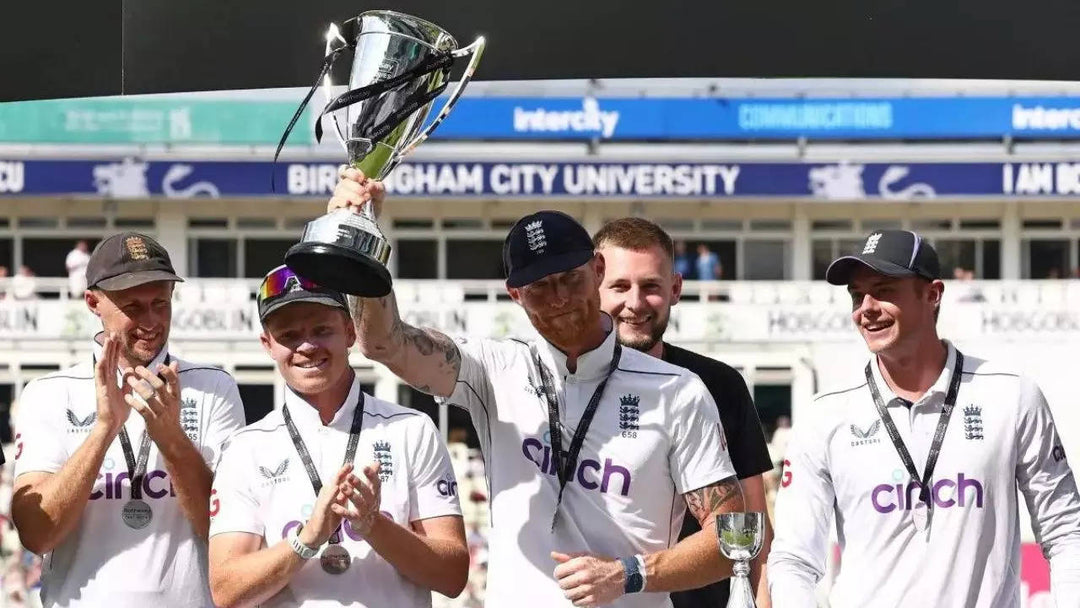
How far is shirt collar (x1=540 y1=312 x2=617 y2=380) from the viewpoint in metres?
3.95

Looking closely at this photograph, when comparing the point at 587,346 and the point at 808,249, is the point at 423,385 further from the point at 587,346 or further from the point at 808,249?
the point at 808,249

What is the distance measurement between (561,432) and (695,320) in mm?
23985

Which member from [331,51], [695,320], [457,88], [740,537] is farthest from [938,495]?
[695,320]

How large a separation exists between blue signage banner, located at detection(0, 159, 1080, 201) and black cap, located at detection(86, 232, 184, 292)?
28235 mm

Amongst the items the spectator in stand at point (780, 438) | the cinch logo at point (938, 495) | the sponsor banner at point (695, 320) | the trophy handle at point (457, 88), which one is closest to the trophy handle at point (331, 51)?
the trophy handle at point (457, 88)

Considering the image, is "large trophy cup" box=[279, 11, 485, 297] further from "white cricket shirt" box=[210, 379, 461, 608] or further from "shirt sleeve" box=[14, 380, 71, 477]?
"shirt sleeve" box=[14, 380, 71, 477]

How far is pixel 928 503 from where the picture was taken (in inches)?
154

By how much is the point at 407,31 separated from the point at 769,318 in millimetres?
24973

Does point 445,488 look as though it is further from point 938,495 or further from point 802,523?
point 938,495

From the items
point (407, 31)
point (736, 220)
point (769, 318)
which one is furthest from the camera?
point (736, 220)

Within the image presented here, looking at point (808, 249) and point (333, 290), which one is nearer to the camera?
point (333, 290)

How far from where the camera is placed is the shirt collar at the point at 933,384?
401cm

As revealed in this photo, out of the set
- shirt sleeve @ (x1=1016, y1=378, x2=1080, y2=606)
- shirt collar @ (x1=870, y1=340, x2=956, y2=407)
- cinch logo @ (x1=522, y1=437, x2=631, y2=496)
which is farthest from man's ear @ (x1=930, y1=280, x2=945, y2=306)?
cinch logo @ (x1=522, y1=437, x2=631, y2=496)

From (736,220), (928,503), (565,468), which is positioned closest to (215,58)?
(565,468)
